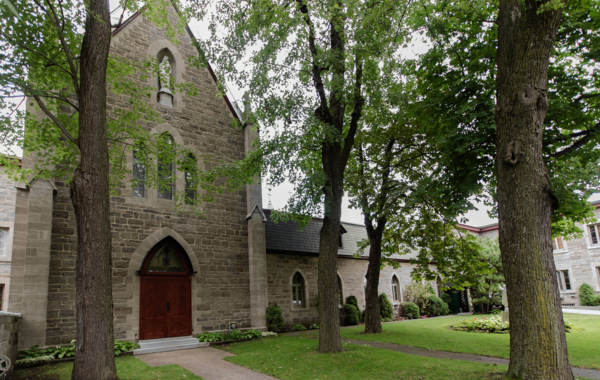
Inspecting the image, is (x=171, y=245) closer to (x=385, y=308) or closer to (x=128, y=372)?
A: (x=128, y=372)

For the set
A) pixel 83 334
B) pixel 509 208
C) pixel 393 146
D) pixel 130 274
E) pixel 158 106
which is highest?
pixel 158 106

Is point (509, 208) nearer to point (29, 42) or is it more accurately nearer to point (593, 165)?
point (593, 165)

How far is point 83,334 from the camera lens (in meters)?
6.62

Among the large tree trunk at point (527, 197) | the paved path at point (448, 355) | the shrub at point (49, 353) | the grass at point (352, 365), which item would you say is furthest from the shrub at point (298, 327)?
the large tree trunk at point (527, 197)

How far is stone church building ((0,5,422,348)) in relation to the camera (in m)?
10.8

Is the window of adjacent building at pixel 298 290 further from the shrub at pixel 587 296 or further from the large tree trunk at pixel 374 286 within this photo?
the shrub at pixel 587 296

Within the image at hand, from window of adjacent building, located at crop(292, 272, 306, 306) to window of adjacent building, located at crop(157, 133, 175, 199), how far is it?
7.44 meters

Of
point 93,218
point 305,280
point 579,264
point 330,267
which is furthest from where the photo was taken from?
point 579,264

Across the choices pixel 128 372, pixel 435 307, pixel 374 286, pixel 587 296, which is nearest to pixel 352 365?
pixel 128 372

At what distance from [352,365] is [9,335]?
8126mm

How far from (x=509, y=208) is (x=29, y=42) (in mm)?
10871

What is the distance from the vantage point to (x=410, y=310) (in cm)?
2317

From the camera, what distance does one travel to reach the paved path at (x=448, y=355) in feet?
25.8

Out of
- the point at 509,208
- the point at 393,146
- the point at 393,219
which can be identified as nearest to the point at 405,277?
the point at 393,219
